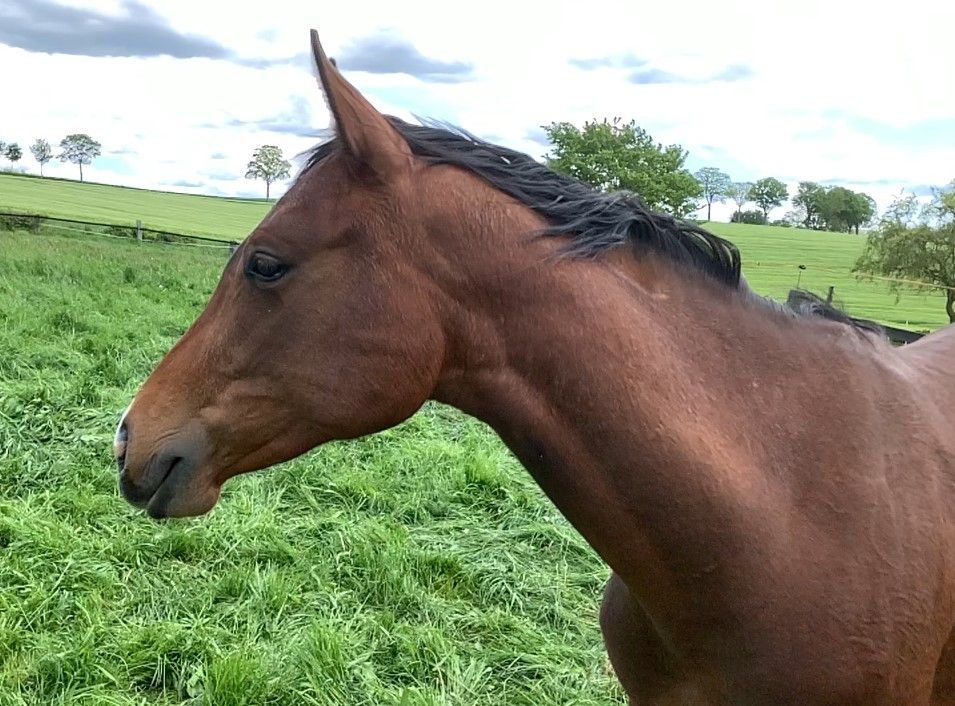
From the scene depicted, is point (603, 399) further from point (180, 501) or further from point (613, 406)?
point (180, 501)

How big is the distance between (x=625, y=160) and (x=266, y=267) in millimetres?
31818

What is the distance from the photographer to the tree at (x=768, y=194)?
181 ft

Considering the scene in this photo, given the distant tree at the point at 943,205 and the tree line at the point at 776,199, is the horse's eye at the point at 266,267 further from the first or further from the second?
the distant tree at the point at 943,205

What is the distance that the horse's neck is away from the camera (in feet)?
5.43

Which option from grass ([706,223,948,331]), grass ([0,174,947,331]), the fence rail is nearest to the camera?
grass ([706,223,948,331])

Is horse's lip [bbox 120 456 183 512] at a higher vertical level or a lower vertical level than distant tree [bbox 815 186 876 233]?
lower

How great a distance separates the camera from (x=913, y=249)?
69.1ft

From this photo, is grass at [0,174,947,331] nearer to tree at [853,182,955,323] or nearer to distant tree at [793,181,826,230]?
tree at [853,182,955,323]

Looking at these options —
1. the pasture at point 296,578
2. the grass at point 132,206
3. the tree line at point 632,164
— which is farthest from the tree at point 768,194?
the pasture at point 296,578

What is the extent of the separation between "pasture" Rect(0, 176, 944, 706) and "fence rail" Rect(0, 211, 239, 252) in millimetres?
18212

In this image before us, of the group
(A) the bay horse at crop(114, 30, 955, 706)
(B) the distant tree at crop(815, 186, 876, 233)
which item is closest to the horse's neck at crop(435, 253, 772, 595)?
(A) the bay horse at crop(114, 30, 955, 706)

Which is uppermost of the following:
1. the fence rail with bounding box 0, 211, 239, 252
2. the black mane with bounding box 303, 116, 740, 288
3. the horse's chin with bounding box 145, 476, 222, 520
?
the black mane with bounding box 303, 116, 740, 288

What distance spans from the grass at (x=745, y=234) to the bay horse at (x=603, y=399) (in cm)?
1710

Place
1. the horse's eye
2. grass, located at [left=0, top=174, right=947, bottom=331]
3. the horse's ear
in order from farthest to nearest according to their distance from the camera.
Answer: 1. grass, located at [left=0, top=174, right=947, bottom=331]
2. the horse's eye
3. the horse's ear
